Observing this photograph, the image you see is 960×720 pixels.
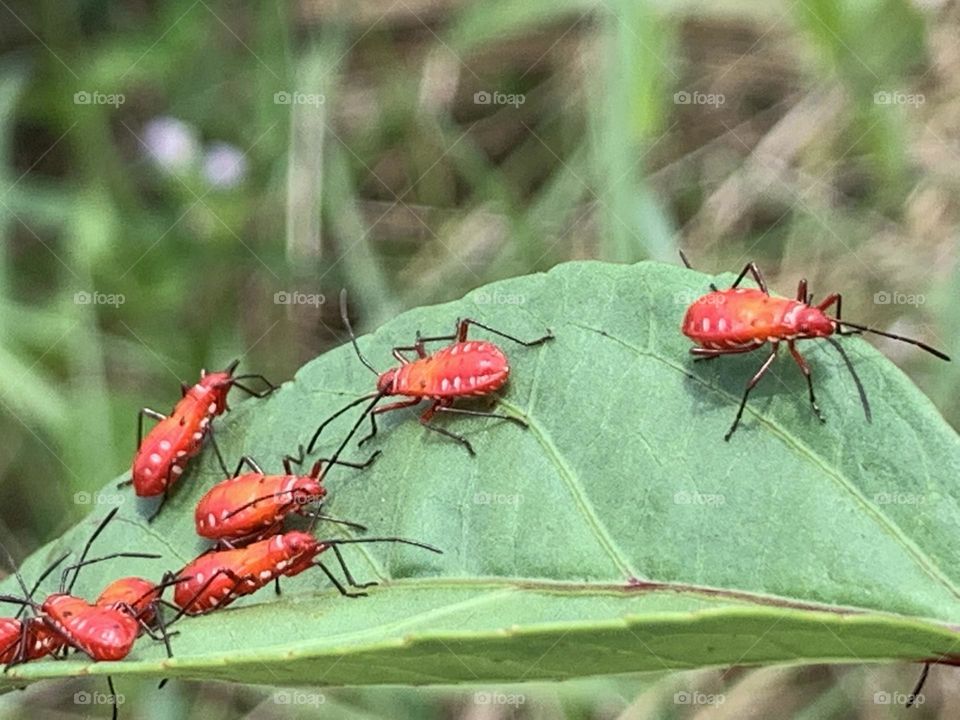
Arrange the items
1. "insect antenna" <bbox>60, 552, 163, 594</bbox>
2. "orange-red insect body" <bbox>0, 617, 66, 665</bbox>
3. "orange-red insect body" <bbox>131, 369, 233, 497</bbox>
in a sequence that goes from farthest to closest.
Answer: "orange-red insect body" <bbox>131, 369, 233, 497</bbox>
"insect antenna" <bbox>60, 552, 163, 594</bbox>
"orange-red insect body" <bbox>0, 617, 66, 665</bbox>

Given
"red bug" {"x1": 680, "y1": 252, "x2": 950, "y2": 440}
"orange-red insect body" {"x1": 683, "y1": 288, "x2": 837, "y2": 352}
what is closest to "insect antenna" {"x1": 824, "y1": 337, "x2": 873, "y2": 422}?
"red bug" {"x1": 680, "y1": 252, "x2": 950, "y2": 440}

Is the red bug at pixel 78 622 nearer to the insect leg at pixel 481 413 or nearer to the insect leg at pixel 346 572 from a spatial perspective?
the insect leg at pixel 346 572

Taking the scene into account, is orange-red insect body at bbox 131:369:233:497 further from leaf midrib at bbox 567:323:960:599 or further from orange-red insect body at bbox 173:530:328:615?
leaf midrib at bbox 567:323:960:599

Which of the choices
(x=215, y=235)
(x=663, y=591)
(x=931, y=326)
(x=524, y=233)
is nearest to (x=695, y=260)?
(x=524, y=233)

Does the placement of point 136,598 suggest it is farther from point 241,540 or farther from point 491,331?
point 491,331

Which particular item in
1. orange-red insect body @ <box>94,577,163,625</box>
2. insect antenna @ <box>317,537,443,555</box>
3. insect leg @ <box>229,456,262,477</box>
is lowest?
orange-red insect body @ <box>94,577,163,625</box>

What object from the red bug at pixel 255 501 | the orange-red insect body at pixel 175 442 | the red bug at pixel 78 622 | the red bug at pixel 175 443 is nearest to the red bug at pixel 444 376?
the red bug at pixel 255 501
